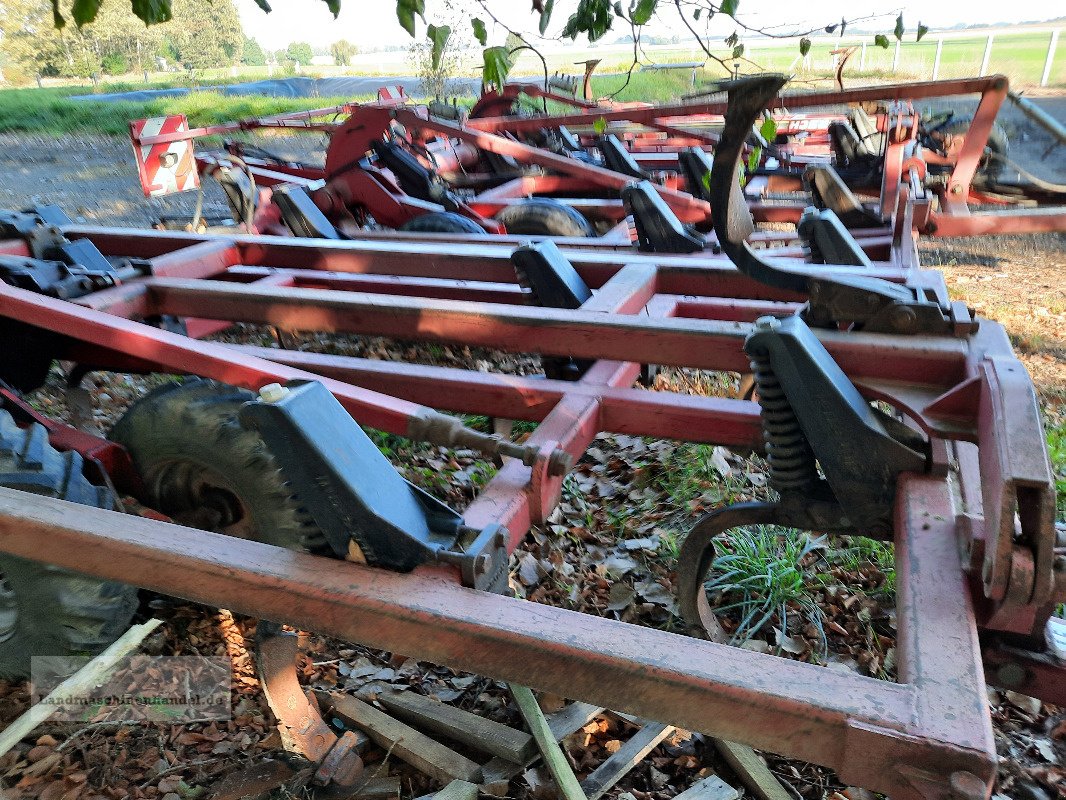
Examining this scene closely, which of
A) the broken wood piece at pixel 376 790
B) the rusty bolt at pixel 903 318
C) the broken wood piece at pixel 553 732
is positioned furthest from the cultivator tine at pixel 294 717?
the rusty bolt at pixel 903 318

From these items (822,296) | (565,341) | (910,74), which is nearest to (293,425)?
(565,341)

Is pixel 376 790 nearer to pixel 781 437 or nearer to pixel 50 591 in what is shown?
pixel 50 591

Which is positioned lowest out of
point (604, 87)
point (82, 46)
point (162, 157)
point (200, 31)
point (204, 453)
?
point (204, 453)

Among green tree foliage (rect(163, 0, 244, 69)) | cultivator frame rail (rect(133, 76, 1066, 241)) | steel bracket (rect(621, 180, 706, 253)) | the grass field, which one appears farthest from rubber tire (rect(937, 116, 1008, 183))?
green tree foliage (rect(163, 0, 244, 69))

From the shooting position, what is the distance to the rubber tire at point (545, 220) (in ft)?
16.8

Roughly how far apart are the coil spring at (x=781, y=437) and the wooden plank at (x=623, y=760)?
0.72 metres

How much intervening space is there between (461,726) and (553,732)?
254mm

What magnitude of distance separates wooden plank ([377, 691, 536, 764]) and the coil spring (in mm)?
968

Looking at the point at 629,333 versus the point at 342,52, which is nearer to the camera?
the point at 629,333

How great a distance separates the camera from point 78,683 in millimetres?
2156

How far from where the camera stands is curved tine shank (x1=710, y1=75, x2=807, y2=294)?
1.90 m

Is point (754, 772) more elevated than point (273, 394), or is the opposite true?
point (273, 394)

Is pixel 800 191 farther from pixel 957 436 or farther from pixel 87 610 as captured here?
pixel 87 610

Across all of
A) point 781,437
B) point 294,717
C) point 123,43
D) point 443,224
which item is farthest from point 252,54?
point 781,437
